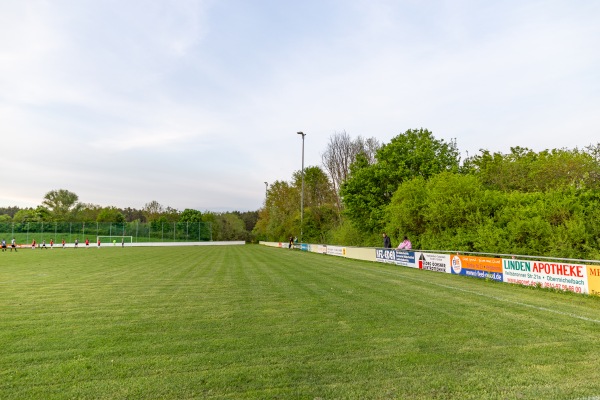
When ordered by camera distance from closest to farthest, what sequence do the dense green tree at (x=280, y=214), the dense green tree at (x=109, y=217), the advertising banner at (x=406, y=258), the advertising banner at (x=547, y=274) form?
the advertising banner at (x=547, y=274) → the advertising banner at (x=406, y=258) → the dense green tree at (x=280, y=214) → the dense green tree at (x=109, y=217)

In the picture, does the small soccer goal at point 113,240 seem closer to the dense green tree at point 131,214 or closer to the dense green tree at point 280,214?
the dense green tree at point 280,214

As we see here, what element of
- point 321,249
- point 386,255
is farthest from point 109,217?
point 386,255

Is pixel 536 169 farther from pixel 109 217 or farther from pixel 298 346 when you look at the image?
pixel 109 217

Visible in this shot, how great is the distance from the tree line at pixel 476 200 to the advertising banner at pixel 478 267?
1834mm

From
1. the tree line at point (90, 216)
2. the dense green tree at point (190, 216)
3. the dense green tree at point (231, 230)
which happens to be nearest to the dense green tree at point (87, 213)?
the tree line at point (90, 216)

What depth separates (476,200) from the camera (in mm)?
19438

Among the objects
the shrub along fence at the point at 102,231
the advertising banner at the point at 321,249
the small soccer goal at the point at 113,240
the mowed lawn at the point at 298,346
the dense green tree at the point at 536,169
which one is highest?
the dense green tree at the point at 536,169

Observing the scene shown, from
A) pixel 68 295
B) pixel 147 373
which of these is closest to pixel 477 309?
pixel 147 373

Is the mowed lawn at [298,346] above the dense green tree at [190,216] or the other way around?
the other way around

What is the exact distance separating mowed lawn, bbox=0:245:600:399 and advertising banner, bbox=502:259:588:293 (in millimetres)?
568

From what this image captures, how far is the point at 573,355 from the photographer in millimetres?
5113

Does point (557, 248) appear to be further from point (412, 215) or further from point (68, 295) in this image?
point (68, 295)

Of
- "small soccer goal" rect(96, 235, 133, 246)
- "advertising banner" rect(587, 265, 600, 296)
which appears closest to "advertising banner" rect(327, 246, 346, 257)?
"advertising banner" rect(587, 265, 600, 296)

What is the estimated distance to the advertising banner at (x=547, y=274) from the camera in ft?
34.1
